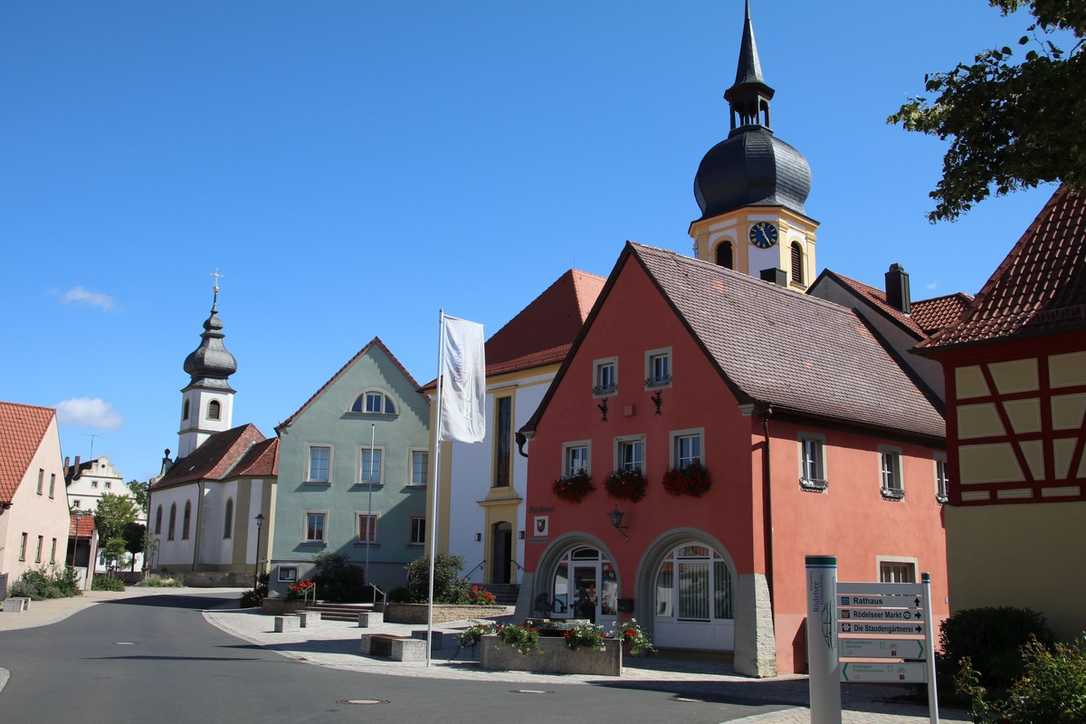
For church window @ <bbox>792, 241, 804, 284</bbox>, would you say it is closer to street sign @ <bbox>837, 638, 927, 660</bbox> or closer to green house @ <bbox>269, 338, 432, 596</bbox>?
green house @ <bbox>269, 338, 432, 596</bbox>

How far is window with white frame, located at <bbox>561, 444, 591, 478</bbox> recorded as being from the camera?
1104 inches

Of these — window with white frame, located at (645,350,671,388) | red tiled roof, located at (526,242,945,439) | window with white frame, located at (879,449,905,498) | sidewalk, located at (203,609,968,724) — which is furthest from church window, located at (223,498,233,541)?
window with white frame, located at (879,449,905,498)

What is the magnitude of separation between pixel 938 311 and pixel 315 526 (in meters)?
26.4

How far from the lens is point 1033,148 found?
1080cm

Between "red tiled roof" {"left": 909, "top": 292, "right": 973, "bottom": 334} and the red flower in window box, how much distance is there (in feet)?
41.4

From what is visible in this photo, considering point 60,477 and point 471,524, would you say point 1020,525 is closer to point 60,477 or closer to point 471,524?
point 471,524

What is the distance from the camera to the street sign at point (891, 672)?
10461 mm

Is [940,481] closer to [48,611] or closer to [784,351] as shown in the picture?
[784,351]

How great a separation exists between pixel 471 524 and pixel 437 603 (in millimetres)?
6177

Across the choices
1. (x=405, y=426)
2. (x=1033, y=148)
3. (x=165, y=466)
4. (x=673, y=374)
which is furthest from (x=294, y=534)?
(x=165, y=466)

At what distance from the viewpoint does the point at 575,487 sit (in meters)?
27.3

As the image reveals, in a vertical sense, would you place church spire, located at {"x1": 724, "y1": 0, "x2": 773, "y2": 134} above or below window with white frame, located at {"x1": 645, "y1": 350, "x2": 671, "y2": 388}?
above

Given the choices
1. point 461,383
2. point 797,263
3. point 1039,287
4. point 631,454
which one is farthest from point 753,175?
point 1039,287

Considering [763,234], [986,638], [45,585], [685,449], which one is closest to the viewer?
[986,638]
